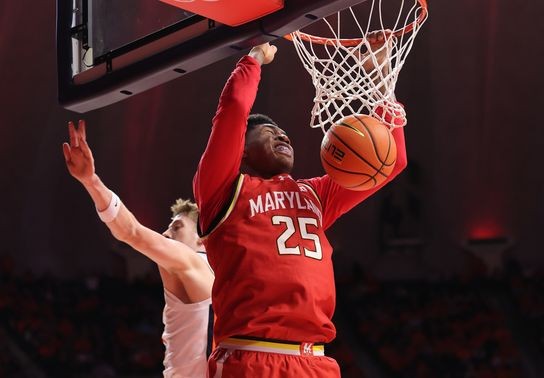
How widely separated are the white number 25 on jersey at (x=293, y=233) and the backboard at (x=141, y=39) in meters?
0.61

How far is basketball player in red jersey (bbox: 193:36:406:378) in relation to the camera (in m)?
2.59

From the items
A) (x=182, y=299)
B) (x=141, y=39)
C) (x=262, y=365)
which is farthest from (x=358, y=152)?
(x=182, y=299)

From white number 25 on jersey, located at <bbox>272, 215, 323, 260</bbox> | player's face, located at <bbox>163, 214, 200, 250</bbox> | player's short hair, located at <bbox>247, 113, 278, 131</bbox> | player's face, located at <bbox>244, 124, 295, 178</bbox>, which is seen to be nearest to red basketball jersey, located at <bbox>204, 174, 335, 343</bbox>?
white number 25 on jersey, located at <bbox>272, 215, 323, 260</bbox>

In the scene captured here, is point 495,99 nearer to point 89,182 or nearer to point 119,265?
point 119,265

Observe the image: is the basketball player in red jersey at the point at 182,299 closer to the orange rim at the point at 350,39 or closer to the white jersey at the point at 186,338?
the white jersey at the point at 186,338

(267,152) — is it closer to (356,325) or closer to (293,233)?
(293,233)

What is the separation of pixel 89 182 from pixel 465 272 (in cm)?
554

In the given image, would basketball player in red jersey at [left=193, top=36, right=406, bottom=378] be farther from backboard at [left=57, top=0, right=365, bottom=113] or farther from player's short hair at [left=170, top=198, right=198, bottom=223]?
player's short hair at [left=170, top=198, right=198, bottom=223]

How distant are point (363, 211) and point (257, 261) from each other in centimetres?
572

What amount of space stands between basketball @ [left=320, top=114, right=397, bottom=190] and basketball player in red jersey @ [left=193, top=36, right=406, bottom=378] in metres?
0.18

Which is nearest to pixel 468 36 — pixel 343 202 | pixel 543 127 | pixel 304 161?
pixel 543 127

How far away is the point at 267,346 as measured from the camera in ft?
8.51

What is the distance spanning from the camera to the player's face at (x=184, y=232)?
4125 mm

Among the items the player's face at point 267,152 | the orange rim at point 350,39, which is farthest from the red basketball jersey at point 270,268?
the orange rim at point 350,39
